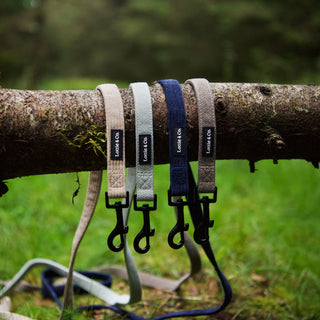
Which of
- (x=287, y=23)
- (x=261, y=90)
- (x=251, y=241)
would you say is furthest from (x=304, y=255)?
(x=287, y=23)

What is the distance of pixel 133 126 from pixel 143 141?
0.07 m

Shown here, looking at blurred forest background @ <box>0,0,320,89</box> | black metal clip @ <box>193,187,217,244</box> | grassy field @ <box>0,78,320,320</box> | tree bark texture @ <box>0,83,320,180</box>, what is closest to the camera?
tree bark texture @ <box>0,83,320,180</box>

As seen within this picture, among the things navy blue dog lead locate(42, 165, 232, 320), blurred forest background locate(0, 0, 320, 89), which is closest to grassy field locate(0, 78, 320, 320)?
navy blue dog lead locate(42, 165, 232, 320)

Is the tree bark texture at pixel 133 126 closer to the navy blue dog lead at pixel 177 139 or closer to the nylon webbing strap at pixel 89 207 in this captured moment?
the navy blue dog lead at pixel 177 139

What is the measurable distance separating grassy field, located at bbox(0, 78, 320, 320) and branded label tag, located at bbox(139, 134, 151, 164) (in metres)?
0.98

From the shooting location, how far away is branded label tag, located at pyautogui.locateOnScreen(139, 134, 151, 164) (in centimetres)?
130

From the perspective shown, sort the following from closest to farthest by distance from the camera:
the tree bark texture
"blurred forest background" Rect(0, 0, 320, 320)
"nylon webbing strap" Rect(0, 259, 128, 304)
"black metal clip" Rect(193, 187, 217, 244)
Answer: the tree bark texture < "black metal clip" Rect(193, 187, 217, 244) < "nylon webbing strap" Rect(0, 259, 128, 304) < "blurred forest background" Rect(0, 0, 320, 320)

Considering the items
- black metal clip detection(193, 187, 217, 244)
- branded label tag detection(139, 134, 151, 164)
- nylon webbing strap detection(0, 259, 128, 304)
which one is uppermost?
branded label tag detection(139, 134, 151, 164)

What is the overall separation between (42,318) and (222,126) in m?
1.51

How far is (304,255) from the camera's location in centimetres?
289

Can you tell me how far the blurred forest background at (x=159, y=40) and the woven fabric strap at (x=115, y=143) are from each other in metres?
4.40

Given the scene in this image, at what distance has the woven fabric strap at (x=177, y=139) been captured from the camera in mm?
1314

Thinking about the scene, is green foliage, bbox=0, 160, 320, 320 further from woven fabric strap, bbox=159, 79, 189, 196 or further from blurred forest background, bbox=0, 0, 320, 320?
woven fabric strap, bbox=159, 79, 189, 196

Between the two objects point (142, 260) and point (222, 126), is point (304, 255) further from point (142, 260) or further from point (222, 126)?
point (222, 126)
